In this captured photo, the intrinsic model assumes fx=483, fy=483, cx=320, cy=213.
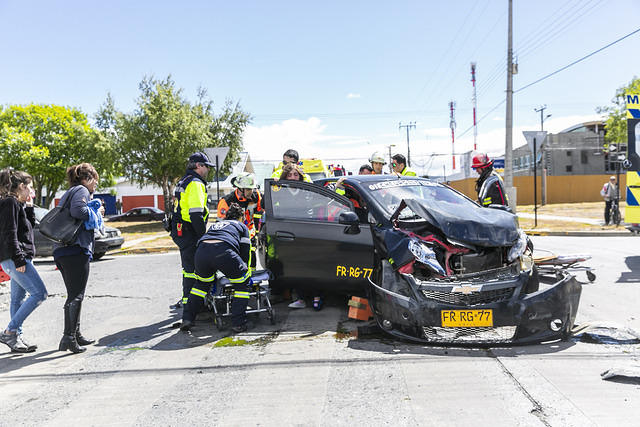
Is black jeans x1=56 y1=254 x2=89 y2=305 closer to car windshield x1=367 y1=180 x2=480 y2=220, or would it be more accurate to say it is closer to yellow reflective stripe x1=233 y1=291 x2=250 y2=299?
yellow reflective stripe x1=233 y1=291 x2=250 y2=299

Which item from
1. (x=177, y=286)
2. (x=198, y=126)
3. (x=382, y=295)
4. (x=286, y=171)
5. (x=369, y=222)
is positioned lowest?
(x=177, y=286)

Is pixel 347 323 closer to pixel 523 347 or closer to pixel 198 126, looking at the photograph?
pixel 523 347

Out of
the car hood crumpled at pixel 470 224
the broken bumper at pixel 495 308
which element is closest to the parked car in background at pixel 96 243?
the car hood crumpled at pixel 470 224

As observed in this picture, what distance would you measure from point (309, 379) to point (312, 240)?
2036 millimetres

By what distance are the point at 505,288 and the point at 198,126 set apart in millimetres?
24654

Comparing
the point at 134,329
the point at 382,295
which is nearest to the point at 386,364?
the point at 382,295

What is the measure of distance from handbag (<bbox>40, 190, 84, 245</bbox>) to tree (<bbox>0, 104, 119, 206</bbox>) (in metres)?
27.5

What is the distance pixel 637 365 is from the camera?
11.9 ft

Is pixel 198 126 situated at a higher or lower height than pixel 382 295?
higher

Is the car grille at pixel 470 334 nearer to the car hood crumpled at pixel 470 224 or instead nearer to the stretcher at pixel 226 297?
the car hood crumpled at pixel 470 224

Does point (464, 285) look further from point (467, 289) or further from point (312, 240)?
point (312, 240)

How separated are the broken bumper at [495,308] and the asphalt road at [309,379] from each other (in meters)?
0.14

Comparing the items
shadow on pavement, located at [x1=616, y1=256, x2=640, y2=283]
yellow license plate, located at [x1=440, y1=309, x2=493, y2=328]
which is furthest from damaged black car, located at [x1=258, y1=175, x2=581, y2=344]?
shadow on pavement, located at [x1=616, y1=256, x2=640, y2=283]

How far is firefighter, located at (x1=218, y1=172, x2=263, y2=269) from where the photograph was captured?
656cm
